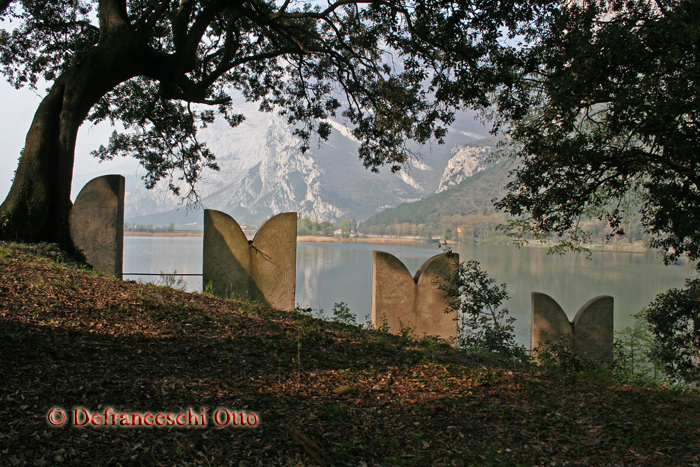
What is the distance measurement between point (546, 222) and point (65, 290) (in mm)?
5990

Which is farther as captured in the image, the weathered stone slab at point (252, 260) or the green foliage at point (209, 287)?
Answer: the weathered stone slab at point (252, 260)

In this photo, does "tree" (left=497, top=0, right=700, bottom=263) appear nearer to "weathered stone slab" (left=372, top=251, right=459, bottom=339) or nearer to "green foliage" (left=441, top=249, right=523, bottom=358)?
"green foliage" (left=441, top=249, right=523, bottom=358)

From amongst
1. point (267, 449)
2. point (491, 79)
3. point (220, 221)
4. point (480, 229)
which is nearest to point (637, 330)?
point (491, 79)

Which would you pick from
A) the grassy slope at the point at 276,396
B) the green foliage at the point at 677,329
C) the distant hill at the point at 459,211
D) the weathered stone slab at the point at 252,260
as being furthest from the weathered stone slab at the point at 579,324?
the distant hill at the point at 459,211

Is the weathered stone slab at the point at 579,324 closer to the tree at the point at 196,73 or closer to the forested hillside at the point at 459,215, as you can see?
the tree at the point at 196,73

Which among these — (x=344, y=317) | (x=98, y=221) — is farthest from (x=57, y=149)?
(x=344, y=317)

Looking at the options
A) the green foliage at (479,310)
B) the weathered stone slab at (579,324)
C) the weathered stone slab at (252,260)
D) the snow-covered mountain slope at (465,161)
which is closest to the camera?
the green foliage at (479,310)

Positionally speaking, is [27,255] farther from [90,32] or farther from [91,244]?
[90,32]

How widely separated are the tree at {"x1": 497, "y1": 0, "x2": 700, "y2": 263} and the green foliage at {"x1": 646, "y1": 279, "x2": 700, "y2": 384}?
2.40ft

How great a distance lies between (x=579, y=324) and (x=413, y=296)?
2.94 meters

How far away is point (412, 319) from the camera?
7426 mm

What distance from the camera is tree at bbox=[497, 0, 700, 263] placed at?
5.19 m

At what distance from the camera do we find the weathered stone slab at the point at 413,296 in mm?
7332

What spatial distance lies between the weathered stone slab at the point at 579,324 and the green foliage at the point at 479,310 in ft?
2.96
